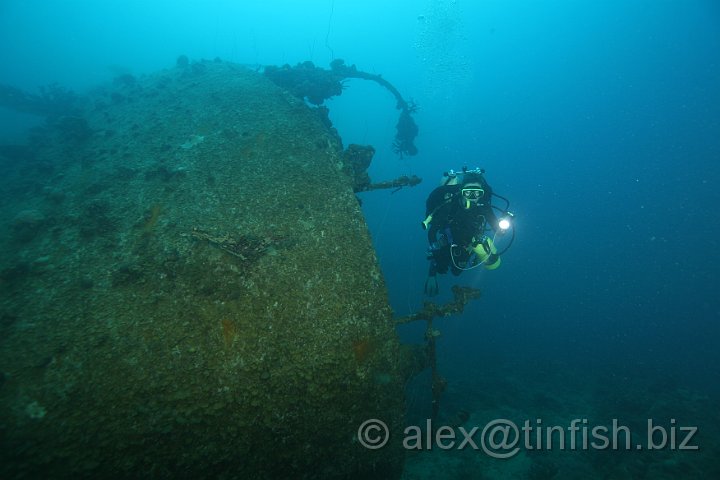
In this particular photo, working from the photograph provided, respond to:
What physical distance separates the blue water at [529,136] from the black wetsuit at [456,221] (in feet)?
25.7

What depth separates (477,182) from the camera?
5887 millimetres

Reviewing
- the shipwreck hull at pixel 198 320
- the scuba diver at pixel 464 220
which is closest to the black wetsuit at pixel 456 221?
the scuba diver at pixel 464 220

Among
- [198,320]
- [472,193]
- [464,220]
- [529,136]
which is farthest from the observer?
[529,136]

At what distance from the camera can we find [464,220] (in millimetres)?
5938

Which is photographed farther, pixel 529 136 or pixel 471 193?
pixel 529 136

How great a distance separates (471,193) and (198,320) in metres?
4.68

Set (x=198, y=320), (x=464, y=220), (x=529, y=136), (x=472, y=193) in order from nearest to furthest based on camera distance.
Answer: (x=198, y=320) → (x=472, y=193) → (x=464, y=220) → (x=529, y=136)

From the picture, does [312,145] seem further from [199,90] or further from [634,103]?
[634,103]

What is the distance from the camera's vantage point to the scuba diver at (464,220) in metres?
5.86

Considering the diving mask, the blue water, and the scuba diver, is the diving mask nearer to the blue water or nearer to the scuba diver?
the scuba diver

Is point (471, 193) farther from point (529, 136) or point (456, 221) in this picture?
point (529, 136)

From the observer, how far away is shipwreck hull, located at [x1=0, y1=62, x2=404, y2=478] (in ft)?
8.07

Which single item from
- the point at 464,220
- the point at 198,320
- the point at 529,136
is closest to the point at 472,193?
the point at 464,220

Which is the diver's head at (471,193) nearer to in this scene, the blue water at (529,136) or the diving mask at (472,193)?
the diving mask at (472,193)
